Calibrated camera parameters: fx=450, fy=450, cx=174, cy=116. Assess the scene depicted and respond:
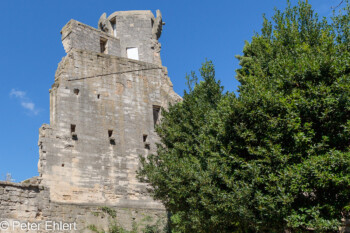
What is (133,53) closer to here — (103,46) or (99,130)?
(103,46)

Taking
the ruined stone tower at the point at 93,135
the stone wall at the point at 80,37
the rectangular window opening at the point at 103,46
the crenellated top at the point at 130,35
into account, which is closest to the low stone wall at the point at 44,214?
the ruined stone tower at the point at 93,135

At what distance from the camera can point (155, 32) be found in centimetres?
2717

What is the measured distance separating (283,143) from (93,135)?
11.1 metres

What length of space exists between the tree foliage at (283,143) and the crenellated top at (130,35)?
38.1 feet

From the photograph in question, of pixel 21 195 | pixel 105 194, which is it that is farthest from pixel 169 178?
pixel 21 195

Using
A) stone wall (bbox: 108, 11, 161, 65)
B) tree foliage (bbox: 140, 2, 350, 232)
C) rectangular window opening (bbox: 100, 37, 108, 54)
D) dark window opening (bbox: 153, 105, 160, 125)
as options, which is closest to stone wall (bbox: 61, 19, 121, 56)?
rectangular window opening (bbox: 100, 37, 108, 54)

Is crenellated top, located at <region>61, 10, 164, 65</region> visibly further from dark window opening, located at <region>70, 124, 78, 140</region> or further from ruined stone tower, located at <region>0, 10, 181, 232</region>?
dark window opening, located at <region>70, 124, 78, 140</region>

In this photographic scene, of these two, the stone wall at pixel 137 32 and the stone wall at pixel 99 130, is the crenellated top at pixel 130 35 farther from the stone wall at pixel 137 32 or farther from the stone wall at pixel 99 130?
the stone wall at pixel 99 130

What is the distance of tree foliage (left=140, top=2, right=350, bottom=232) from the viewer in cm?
1138

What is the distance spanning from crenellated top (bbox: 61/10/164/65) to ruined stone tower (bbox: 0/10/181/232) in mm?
138

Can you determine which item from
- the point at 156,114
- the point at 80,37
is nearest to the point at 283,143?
the point at 156,114

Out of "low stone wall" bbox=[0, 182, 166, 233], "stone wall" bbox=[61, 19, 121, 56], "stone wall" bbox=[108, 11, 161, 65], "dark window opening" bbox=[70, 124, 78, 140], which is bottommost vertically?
"low stone wall" bbox=[0, 182, 166, 233]

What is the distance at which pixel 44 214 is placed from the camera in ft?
60.7

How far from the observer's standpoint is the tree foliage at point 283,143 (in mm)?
11375
